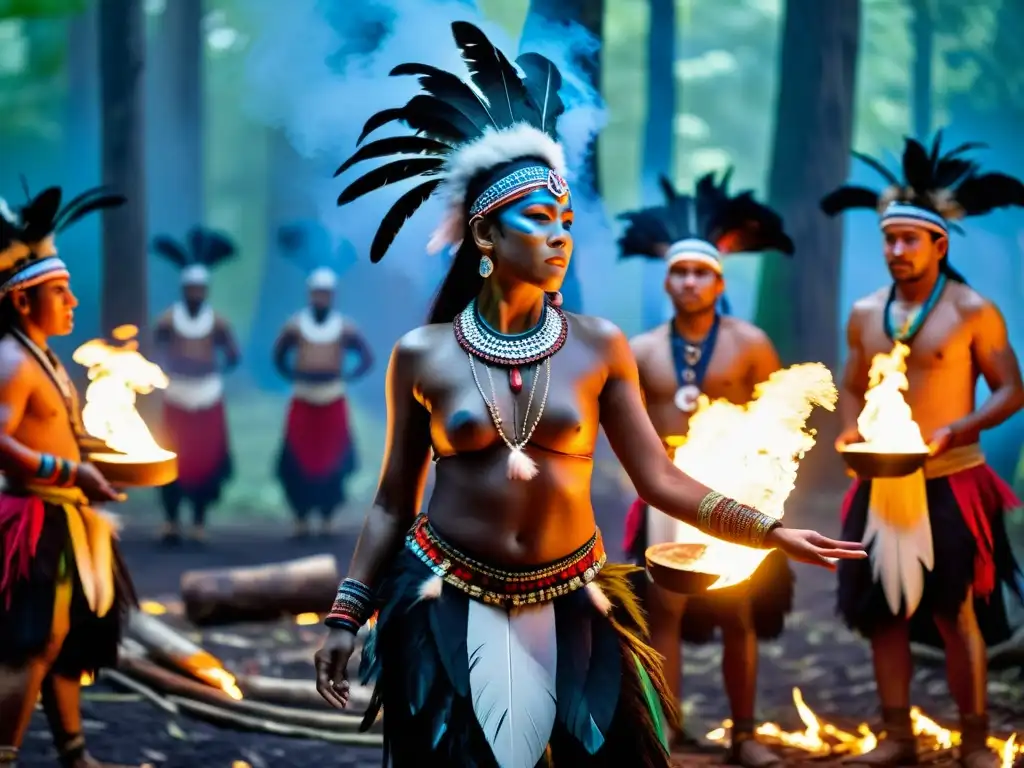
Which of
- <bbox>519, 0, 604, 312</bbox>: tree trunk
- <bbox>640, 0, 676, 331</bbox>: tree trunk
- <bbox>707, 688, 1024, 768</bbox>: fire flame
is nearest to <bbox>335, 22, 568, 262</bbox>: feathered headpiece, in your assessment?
<bbox>519, 0, 604, 312</bbox>: tree trunk

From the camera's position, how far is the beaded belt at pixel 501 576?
8.55ft

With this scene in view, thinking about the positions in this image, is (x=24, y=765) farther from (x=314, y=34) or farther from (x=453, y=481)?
(x=314, y=34)

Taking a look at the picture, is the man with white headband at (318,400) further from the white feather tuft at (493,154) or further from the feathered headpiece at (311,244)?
the white feather tuft at (493,154)

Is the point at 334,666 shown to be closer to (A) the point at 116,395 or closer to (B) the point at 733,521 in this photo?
(B) the point at 733,521

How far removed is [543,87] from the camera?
2.91 m

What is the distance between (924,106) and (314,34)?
577cm

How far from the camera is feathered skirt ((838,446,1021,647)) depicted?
15.2ft

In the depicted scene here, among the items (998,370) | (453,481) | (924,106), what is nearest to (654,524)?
(998,370)

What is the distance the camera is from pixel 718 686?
5.91 m

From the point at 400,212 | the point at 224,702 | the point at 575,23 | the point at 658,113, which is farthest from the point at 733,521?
the point at 658,113

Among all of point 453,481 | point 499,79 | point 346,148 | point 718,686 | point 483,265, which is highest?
point 346,148

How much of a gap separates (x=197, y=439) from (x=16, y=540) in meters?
5.00

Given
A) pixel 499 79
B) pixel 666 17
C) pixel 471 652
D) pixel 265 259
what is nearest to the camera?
pixel 471 652

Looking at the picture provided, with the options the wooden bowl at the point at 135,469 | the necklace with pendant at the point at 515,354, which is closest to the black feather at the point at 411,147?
the necklace with pendant at the point at 515,354
